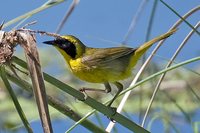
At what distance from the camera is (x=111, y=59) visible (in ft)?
6.20

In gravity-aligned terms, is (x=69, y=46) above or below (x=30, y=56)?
below

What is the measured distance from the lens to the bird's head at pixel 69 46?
5.87ft

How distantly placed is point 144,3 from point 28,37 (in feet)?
2.31

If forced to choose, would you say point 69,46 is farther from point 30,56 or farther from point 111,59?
point 30,56

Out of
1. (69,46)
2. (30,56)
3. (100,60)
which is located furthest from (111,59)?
(30,56)

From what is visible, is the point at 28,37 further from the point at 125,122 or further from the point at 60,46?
the point at 60,46

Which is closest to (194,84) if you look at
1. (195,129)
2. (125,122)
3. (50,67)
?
(50,67)

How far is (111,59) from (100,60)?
0.03 m

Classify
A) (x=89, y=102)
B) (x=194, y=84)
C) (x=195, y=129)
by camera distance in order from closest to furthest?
(x=89, y=102) < (x=195, y=129) < (x=194, y=84)

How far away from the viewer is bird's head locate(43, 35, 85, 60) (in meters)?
1.79

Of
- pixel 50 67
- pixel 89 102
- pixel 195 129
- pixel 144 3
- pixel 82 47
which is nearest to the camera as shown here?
pixel 89 102

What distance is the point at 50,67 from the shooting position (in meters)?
5.16

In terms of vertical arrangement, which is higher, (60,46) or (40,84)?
(40,84)

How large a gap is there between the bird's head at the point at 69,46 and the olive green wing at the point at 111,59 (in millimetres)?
31
